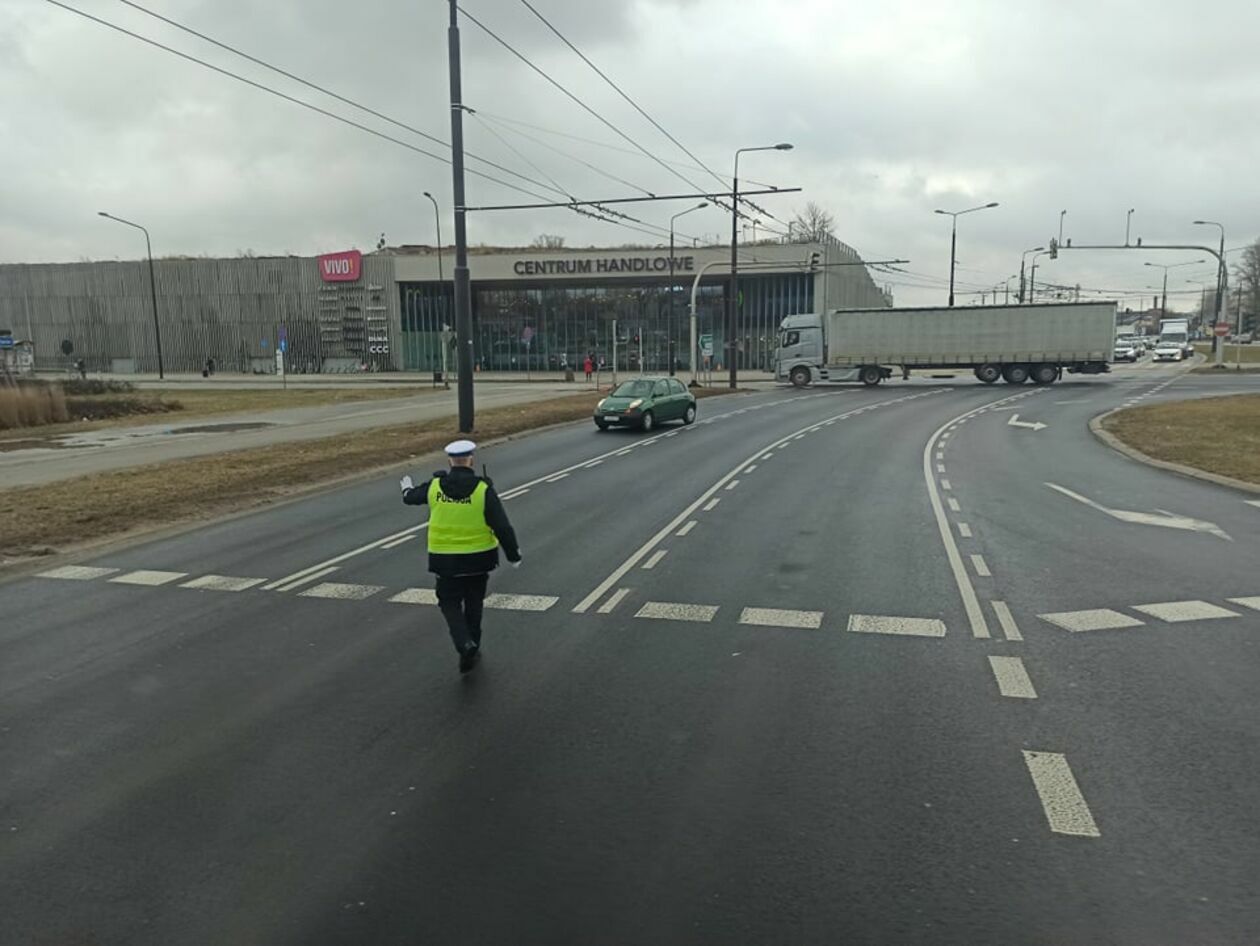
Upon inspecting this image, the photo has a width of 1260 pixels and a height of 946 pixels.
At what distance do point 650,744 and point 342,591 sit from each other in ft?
14.6

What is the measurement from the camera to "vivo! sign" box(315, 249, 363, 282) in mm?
79188

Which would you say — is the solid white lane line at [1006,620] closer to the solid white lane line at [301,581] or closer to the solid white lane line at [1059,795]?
the solid white lane line at [1059,795]

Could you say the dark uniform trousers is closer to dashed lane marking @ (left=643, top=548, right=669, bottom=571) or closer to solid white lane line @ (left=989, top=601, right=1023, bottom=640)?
dashed lane marking @ (left=643, top=548, right=669, bottom=571)

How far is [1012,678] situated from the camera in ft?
19.5

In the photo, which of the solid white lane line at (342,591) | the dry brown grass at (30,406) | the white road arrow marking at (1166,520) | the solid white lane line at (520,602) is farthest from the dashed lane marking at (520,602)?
the dry brown grass at (30,406)

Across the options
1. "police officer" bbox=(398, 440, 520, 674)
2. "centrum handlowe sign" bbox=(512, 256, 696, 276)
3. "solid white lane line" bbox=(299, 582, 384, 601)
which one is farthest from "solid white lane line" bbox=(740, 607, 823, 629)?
"centrum handlowe sign" bbox=(512, 256, 696, 276)

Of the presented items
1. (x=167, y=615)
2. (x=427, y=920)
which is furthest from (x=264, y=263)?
(x=427, y=920)

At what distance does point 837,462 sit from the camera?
17469 mm

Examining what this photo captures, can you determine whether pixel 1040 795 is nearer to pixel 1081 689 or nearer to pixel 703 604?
pixel 1081 689

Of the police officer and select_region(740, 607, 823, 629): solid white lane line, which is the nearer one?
→ the police officer

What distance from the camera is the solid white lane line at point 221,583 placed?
28.3 ft

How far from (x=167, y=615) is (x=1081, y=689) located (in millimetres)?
7203

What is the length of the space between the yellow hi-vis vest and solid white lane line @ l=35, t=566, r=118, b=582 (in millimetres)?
5014

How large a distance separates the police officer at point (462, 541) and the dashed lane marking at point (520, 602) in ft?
4.76
